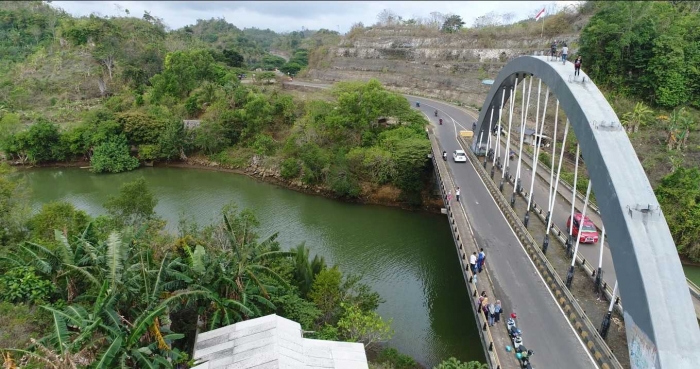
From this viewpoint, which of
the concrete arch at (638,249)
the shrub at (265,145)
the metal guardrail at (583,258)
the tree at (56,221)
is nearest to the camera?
the concrete arch at (638,249)

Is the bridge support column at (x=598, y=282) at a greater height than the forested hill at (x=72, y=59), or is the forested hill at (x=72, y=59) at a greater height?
the forested hill at (x=72, y=59)

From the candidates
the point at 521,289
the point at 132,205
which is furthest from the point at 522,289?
the point at 132,205

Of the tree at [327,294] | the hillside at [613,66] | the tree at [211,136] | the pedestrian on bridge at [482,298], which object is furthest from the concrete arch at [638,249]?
the tree at [211,136]

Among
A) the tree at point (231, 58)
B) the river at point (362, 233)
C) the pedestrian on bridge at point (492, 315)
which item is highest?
the tree at point (231, 58)

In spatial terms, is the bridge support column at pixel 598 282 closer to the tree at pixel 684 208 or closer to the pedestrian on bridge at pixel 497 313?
the pedestrian on bridge at pixel 497 313

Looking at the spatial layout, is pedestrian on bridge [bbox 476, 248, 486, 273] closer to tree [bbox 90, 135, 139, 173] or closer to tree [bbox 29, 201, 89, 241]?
tree [bbox 29, 201, 89, 241]

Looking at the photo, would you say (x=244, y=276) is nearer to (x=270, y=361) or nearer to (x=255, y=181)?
(x=270, y=361)
